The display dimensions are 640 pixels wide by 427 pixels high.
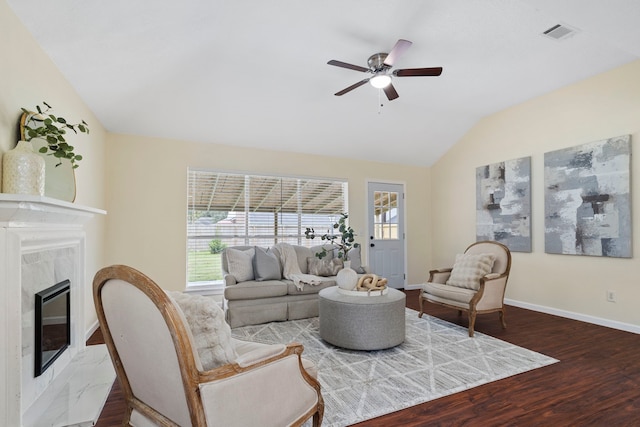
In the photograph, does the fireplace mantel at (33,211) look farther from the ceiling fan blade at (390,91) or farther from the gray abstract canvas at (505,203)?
the gray abstract canvas at (505,203)

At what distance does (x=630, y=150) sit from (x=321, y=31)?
Answer: 375cm

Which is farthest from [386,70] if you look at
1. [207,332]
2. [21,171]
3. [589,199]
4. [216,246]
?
[216,246]

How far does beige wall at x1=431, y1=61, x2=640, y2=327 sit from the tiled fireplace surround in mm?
5309

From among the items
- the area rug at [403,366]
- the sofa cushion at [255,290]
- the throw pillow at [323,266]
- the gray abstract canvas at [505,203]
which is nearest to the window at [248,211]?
the throw pillow at [323,266]

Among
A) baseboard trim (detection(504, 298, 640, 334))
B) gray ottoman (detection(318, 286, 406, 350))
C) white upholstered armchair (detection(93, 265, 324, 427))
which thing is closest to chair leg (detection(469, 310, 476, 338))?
gray ottoman (detection(318, 286, 406, 350))

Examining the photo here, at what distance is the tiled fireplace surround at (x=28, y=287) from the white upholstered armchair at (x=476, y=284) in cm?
361

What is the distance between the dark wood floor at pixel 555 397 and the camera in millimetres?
2016

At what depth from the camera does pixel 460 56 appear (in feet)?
11.6

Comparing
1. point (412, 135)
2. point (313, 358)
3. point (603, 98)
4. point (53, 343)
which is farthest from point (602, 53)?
point (53, 343)

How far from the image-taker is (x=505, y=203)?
4.98 meters

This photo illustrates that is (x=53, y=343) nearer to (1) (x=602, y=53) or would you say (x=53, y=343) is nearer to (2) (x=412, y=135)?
(2) (x=412, y=135)

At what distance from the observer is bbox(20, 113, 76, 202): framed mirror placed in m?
2.28

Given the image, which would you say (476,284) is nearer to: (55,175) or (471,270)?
(471,270)

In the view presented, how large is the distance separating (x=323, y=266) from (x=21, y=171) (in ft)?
11.4
